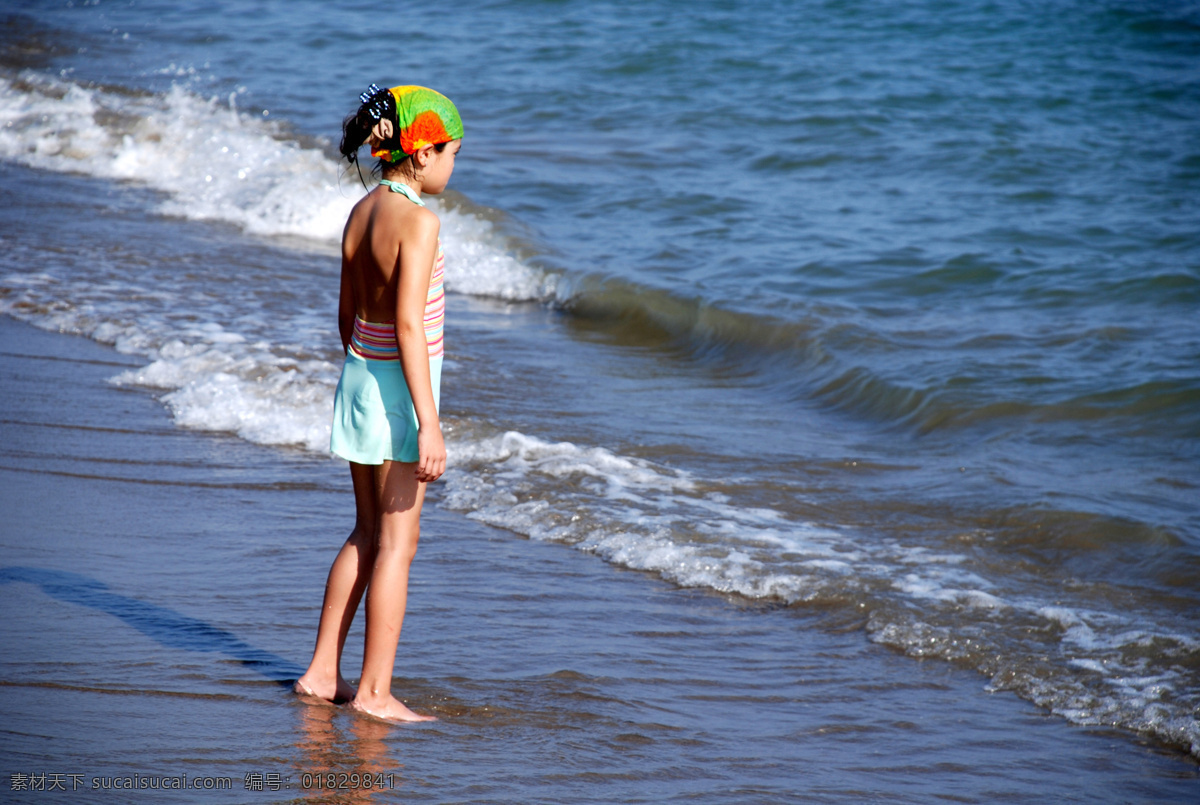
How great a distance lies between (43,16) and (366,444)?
2343cm

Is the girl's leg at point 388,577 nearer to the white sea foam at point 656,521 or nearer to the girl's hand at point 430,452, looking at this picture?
the girl's hand at point 430,452

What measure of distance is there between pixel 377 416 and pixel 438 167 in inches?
27.0

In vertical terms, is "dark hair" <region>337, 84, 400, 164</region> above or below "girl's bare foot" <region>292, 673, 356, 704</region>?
above

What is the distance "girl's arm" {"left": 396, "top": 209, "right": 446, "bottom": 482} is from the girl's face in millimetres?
167

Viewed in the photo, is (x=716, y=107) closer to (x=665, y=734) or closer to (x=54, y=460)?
(x=54, y=460)

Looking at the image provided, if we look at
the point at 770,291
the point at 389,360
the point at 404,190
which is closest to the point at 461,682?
the point at 389,360

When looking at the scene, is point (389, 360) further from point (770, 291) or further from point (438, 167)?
point (770, 291)

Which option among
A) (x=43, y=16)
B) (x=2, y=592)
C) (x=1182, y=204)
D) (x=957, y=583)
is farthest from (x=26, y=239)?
(x=43, y=16)

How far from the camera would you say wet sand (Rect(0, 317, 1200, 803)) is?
2.95 meters

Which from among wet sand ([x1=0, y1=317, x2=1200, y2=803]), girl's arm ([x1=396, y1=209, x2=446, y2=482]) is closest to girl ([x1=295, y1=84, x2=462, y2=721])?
girl's arm ([x1=396, y1=209, x2=446, y2=482])

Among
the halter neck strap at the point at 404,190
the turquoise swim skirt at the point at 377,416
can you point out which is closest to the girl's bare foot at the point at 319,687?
the turquoise swim skirt at the point at 377,416

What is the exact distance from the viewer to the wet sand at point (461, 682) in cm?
295

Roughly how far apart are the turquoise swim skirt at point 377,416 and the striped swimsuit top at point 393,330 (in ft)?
0.07

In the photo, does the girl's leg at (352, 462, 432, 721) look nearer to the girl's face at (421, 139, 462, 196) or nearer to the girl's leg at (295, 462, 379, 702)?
the girl's leg at (295, 462, 379, 702)
